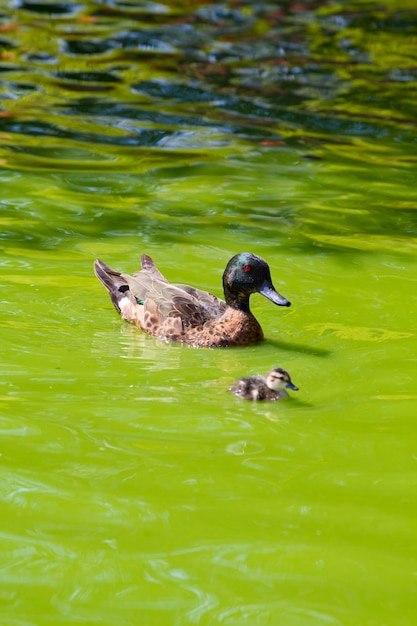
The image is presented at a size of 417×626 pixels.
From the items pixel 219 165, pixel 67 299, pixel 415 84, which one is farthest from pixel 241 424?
pixel 415 84

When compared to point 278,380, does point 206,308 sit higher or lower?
lower

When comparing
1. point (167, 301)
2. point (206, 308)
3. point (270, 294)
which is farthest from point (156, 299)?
point (270, 294)

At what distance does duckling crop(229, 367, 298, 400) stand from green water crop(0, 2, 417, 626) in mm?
75

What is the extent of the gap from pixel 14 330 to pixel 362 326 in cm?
234

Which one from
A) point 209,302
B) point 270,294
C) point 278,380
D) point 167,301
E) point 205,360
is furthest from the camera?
point 209,302

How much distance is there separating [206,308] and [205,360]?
28.5 inches

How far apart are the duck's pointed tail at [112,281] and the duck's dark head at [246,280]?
2.74ft

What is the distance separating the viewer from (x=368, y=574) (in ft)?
14.9

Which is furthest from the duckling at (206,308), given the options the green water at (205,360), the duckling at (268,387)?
the duckling at (268,387)

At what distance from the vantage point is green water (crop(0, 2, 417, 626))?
15.0 ft

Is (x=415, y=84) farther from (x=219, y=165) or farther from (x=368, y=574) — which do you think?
(x=368, y=574)

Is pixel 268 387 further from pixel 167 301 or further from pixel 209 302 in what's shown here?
pixel 209 302

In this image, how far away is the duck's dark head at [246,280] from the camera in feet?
26.1

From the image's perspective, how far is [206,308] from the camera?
816 cm
